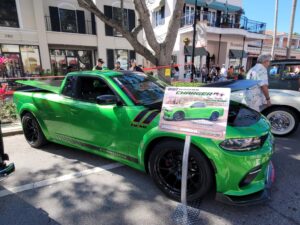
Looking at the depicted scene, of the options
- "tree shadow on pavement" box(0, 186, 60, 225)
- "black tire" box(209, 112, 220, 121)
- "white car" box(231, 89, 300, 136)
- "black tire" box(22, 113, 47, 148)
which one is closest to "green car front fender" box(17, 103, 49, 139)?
"black tire" box(22, 113, 47, 148)

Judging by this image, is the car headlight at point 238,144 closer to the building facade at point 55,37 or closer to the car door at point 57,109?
the car door at point 57,109

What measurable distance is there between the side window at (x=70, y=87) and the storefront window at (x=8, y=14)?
14049 mm

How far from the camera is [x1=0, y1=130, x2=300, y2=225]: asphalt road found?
7.79 feet

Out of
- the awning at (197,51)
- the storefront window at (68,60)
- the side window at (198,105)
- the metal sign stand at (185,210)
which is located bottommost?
the metal sign stand at (185,210)

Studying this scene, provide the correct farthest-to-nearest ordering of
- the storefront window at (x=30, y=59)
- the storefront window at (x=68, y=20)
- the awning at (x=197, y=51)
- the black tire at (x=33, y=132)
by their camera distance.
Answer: the awning at (x=197, y=51) → the storefront window at (x=68, y=20) → the storefront window at (x=30, y=59) → the black tire at (x=33, y=132)

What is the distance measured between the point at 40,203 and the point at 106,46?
16.1m

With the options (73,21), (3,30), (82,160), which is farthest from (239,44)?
(82,160)

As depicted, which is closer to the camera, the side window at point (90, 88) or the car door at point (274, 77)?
the side window at point (90, 88)

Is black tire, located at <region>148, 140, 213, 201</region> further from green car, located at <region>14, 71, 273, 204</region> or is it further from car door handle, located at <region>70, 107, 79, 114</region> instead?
car door handle, located at <region>70, 107, 79, 114</region>

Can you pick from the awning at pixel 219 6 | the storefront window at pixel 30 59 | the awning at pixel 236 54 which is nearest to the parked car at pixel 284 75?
the awning at pixel 219 6

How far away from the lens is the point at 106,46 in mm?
17219

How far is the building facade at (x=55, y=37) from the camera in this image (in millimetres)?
14070

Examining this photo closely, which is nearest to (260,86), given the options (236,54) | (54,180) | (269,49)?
(54,180)

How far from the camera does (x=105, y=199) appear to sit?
274 cm
